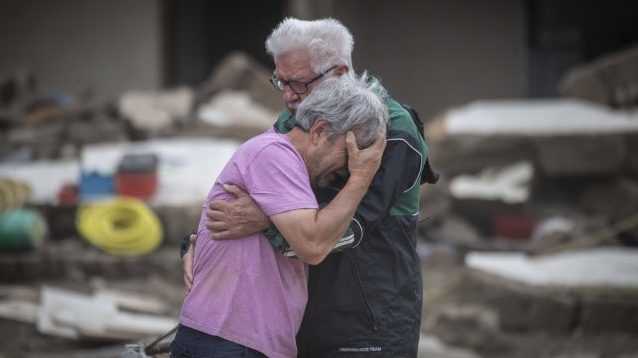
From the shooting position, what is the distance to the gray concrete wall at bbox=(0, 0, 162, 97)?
46.4 feet

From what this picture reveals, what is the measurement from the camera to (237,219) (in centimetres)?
323

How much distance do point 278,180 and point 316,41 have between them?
69cm

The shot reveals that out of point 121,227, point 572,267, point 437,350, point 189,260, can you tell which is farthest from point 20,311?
point 189,260

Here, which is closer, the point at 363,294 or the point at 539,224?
the point at 363,294

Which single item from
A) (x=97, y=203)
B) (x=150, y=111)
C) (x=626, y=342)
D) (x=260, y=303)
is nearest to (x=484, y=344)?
(x=626, y=342)

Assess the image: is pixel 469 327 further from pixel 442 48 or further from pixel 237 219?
pixel 442 48

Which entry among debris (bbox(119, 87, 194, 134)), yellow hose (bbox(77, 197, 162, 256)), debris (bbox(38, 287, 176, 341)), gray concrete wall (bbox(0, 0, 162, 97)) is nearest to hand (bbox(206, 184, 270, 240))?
debris (bbox(38, 287, 176, 341))

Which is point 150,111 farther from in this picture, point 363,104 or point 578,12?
point 363,104

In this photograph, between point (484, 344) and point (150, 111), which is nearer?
point (484, 344)

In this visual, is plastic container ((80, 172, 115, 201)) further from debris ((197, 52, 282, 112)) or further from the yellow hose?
debris ((197, 52, 282, 112))

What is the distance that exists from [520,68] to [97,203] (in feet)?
21.5

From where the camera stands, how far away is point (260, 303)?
3236mm

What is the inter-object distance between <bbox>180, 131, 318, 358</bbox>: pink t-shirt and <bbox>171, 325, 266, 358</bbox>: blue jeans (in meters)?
0.02

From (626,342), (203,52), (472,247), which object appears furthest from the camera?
A: (203,52)
